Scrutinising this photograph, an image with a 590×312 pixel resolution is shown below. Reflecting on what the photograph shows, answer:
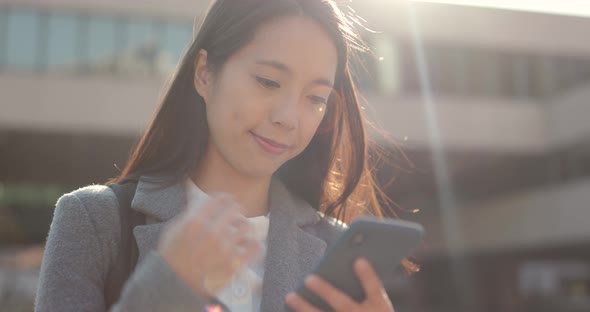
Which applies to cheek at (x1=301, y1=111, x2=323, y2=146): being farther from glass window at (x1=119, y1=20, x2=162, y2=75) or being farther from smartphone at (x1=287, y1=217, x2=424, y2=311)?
glass window at (x1=119, y1=20, x2=162, y2=75)

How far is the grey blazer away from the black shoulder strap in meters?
0.02

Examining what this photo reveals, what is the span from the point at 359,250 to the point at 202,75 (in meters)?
0.80

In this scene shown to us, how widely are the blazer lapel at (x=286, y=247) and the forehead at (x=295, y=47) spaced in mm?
455

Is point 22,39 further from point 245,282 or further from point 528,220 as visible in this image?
point 245,282

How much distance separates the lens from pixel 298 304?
1.52 m

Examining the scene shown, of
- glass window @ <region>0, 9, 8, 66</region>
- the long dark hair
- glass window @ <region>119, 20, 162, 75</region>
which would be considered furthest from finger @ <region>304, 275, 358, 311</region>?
glass window @ <region>0, 9, 8, 66</region>

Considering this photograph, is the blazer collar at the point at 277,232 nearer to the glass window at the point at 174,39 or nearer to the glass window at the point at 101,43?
the glass window at the point at 174,39

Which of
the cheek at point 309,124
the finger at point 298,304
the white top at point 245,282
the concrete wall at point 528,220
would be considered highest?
the cheek at point 309,124

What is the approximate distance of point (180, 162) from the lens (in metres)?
2.10

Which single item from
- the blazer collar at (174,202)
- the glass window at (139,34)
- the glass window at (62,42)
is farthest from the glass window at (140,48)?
the blazer collar at (174,202)

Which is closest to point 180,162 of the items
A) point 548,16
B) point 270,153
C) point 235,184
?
point 235,184

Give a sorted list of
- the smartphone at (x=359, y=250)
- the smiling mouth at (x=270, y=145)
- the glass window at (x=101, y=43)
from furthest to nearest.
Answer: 1. the glass window at (x=101, y=43)
2. the smiling mouth at (x=270, y=145)
3. the smartphone at (x=359, y=250)

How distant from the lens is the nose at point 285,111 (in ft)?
6.04

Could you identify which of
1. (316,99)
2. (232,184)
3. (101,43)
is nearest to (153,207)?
(232,184)
